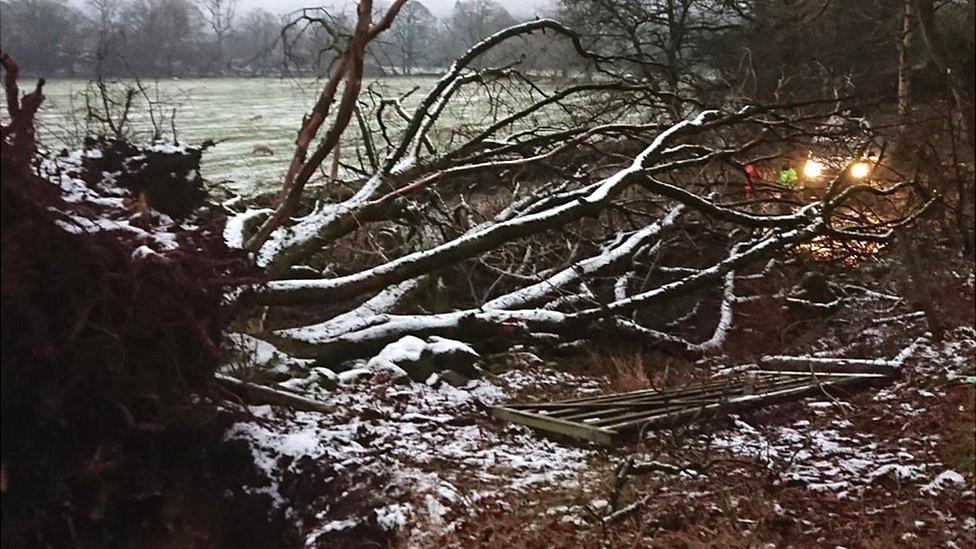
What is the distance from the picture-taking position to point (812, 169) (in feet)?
35.7

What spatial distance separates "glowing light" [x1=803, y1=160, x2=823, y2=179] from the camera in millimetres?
10859

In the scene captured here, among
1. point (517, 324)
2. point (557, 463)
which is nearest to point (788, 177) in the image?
point (517, 324)

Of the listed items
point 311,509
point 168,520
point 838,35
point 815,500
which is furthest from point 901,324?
point 838,35

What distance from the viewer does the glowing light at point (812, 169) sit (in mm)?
10859

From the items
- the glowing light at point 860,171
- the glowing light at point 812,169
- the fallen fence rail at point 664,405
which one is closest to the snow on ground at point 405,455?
the fallen fence rail at point 664,405

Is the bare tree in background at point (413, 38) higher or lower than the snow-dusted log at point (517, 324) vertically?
higher

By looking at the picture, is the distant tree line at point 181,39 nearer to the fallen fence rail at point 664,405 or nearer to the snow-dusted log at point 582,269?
the snow-dusted log at point 582,269

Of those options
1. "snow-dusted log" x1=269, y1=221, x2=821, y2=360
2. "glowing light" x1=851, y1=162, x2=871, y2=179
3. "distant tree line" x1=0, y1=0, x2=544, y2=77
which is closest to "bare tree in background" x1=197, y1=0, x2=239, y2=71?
"distant tree line" x1=0, y1=0, x2=544, y2=77

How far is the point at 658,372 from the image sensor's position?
7.30 meters

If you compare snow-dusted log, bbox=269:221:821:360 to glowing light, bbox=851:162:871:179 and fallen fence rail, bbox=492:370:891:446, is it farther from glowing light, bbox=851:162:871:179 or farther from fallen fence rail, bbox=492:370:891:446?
fallen fence rail, bbox=492:370:891:446

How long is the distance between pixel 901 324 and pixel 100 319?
6.85m

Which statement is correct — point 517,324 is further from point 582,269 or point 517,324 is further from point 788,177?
point 788,177

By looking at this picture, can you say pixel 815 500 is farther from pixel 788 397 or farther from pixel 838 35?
pixel 838 35

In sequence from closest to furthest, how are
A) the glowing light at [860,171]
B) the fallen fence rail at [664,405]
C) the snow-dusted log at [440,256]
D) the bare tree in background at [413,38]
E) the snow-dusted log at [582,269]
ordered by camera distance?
1. the fallen fence rail at [664,405]
2. the snow-dusted log at [440,256]
3. the snow-dusted log at [582,269]
4. the bare tree in background at [413,38]
5. the glowing light at [860,171]
